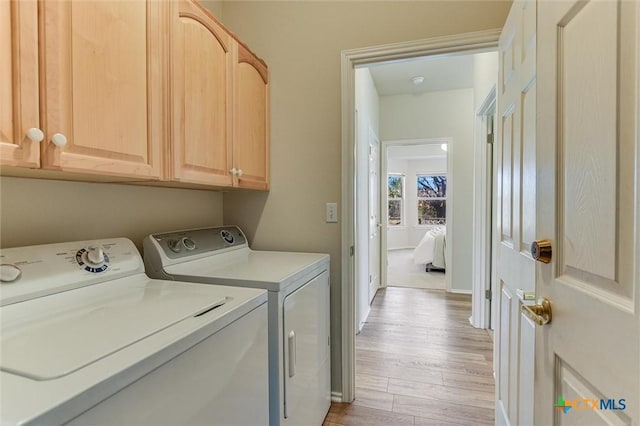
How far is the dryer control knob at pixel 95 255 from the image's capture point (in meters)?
1.16

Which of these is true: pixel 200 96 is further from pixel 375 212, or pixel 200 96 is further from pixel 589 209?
pixel 375 212

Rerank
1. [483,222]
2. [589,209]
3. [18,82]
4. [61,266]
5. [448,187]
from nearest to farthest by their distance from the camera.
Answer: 1. [589,209]
2. [18,82]
3. [61,266]
4. [483,222]
5. [448,187]

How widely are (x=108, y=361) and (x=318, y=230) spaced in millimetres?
1431

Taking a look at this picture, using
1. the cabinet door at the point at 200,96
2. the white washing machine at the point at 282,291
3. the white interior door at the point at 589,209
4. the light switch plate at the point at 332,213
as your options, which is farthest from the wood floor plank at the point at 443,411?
the cabinet door at the point at 200,96

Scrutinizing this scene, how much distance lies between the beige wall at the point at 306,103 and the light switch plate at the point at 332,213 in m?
0.03

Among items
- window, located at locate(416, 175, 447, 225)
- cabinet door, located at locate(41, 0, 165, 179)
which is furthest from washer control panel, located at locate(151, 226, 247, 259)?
window, located at locate(416, 175, 447, 225)

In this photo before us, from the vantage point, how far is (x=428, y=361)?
2434 millimetres

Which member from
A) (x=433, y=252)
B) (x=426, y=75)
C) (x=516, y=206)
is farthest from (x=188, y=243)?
(x=433, y=252)

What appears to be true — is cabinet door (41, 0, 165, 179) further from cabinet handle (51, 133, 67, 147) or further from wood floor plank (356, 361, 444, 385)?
wood floor plank (356, 361, 444, 385)

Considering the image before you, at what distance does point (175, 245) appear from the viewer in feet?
4.90

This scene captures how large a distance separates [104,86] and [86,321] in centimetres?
72

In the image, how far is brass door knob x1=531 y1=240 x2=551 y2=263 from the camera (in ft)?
2.77

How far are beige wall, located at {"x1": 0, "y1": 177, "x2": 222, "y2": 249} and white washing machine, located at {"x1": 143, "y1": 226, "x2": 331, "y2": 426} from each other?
17 centimetres

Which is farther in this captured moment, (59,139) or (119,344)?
(59,139)
